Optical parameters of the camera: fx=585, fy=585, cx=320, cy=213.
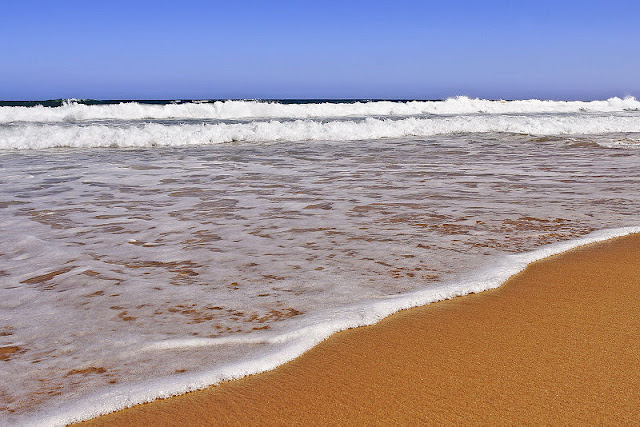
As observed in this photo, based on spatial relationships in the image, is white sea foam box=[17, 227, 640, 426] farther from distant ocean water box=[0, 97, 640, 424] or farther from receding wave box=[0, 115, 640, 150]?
receding wave box=[0, 115, 640, 150]

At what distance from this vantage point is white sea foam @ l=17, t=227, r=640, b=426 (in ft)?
5.55

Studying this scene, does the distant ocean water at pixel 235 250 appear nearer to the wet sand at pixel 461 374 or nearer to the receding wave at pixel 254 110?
the wet sand at pixel 461 374

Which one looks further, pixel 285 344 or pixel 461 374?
pixel 285 344

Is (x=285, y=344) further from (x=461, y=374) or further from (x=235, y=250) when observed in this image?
(x=235, y=250)

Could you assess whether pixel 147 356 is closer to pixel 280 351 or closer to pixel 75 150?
pixel 280 351

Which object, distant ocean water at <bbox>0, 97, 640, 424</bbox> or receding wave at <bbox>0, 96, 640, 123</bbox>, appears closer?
distant ocean water at <bbox>0, 97, 640, 424</bbox>

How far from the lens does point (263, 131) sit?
1408 centimetres

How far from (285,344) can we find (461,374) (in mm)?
643

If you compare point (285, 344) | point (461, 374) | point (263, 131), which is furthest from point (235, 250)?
point (263, 131)

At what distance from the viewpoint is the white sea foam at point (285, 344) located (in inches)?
66.6

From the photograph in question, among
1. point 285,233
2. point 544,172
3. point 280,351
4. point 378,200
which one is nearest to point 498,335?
point 280,351

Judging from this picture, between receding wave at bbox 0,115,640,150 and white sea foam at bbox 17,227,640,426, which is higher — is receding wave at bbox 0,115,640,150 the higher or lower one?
the higher one

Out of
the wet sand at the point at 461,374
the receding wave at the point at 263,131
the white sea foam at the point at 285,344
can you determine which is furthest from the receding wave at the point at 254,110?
the wet sand at the point at 461,374

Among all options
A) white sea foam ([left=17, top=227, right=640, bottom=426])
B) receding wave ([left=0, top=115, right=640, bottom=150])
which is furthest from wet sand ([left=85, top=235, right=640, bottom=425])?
receding wave ([left=0, top=115, right=640, bottom=150])
